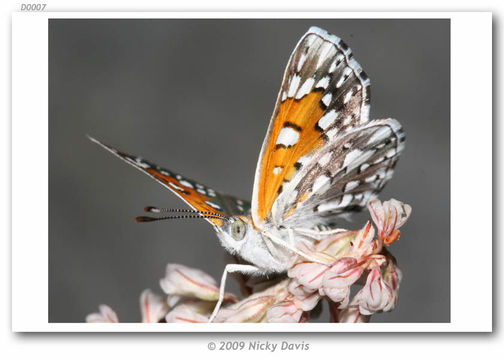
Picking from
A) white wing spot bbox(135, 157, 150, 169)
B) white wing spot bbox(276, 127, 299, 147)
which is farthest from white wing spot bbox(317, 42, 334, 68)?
white wing spot bbox(135, 157, 150, 169)

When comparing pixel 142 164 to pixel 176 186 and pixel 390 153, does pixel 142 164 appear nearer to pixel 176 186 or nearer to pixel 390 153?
pixel 176 186

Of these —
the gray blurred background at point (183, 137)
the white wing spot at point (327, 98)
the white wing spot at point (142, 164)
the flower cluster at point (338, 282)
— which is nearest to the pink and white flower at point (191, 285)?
the flower cluster at point (338, 282)

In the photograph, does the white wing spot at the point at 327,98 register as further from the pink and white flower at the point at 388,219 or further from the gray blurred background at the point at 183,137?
the gray blurred background at the point at 183,137

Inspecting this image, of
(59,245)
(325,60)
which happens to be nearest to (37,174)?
(325,60)

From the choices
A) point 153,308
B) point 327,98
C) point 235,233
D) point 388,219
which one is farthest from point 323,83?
point 153,308

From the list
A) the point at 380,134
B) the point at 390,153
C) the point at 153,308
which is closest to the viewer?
the point at 380,134
